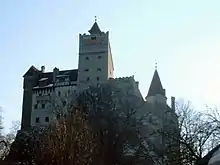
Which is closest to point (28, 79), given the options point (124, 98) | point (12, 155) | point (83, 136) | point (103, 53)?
point (103, 53)

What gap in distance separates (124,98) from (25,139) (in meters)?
12.4

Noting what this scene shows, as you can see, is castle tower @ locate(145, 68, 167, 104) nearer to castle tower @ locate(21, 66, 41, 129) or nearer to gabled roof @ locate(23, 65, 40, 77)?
castle tower @ locate(21, 66, 41, 129)

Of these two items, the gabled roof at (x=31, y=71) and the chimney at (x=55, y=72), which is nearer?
the chimney at (x=55, y=72)

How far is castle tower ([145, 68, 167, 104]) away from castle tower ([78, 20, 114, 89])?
823cm

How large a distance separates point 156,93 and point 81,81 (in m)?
13.7

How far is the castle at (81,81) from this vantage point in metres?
78.8

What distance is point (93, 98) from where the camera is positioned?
158ft

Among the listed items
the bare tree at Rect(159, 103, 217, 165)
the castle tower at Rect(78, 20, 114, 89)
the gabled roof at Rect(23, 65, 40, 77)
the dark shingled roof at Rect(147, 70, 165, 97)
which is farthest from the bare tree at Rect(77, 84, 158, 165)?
the gabled roof at Rect(23, 65, 40, 77)

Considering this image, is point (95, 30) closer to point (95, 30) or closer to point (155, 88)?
point (95, 30)

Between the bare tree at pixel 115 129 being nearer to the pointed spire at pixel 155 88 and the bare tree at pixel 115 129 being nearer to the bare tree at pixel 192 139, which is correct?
the bare tree at pixel 192 139

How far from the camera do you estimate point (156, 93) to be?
250 feet

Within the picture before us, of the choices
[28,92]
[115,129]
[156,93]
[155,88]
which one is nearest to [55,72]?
[28,92]

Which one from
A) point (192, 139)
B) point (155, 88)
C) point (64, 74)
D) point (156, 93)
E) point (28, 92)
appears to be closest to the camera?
point (192, 139)

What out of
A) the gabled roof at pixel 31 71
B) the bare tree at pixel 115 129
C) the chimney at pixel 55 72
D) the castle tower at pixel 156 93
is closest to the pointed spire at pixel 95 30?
the chimney at pixel 55 72
